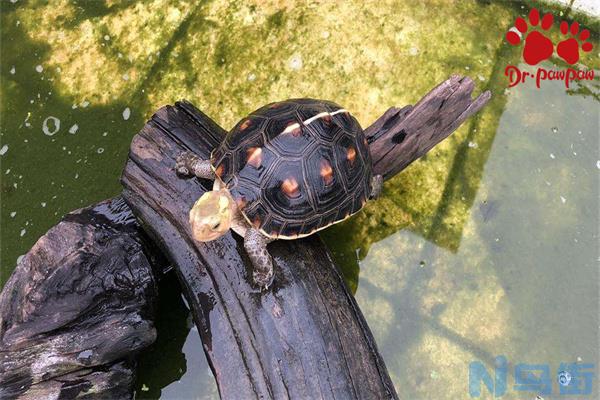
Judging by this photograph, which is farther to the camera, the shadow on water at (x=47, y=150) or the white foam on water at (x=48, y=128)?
the white foam on water at (x=48, y=128)

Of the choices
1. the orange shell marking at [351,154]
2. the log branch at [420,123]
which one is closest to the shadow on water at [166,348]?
the orange shell marking at [351,154]

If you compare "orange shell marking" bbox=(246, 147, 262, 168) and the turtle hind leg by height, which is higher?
"orange shell marking" bbox=(246, 147, 262, 168)

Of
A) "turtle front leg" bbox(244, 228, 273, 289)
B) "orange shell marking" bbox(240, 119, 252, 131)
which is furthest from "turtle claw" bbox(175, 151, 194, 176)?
"turtle front leg" bbox(244, 228, 273, 289)

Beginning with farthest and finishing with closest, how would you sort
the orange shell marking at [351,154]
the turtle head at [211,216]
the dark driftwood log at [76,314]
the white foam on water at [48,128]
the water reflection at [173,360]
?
the white foam on water at [48,128] < the water reflection at [173,360] < the orange shell marking at [351,154] < the dark driftwood log at [76,314] < the turtle head at [211,216]

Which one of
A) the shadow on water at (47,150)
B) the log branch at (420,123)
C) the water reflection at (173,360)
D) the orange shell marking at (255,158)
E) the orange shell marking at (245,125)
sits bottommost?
the water reflection at (173,360)

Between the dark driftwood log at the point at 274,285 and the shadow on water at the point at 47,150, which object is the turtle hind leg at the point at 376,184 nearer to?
the dark driftwood log at the point at 274,285

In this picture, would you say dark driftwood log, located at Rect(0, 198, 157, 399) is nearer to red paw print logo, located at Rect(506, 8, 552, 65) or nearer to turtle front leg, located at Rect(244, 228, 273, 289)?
turtle front leg, located at Rect(244, 228, 273, 289)
